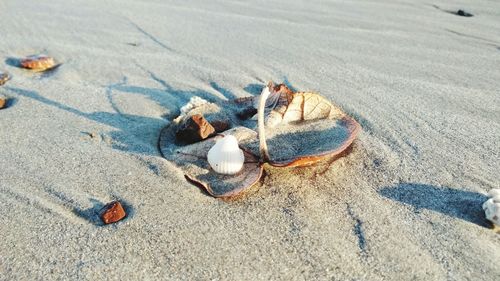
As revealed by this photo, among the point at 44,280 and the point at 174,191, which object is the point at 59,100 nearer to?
the point at 174,191

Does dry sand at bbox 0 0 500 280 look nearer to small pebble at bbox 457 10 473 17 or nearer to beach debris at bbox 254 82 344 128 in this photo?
beach debris at bbox 254 82 344 128

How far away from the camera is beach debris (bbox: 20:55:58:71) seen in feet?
9.51

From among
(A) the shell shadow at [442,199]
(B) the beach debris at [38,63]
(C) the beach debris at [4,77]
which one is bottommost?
(A) the shell shadow at [442,199]

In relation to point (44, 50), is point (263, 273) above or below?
below

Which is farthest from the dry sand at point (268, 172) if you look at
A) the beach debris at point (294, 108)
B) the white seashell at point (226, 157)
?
the beach debris at point (294, 108)

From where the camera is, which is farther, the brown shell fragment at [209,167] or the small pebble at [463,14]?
the small pebble at [463,14]

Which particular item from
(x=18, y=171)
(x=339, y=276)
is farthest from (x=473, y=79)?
(x=18, y=171)

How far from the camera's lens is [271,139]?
1.96 meters

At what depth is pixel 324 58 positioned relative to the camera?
3.20 metres

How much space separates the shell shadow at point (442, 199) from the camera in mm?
1674

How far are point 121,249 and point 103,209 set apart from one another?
219mm

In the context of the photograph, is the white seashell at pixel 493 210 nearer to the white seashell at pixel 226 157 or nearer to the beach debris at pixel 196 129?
the white seashell at pixel 226 157

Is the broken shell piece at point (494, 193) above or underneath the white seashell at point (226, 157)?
underneath

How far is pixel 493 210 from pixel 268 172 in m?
0.80
